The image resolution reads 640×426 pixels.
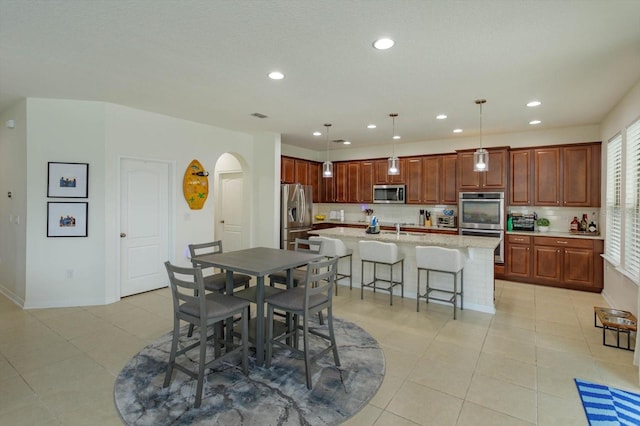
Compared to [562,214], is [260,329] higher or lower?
lower

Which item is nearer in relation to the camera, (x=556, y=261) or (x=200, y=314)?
(x=200, y=314)

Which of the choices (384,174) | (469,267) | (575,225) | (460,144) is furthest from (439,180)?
(469,267)

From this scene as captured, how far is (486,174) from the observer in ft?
20.0

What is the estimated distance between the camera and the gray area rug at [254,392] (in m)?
2.20

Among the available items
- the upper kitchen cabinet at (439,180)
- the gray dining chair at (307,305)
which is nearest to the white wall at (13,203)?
the gray dining chair at (307,305)

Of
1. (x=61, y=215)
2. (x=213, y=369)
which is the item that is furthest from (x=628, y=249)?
(x=61, y=215)

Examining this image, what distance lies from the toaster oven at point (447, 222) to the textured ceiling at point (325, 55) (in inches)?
96.2

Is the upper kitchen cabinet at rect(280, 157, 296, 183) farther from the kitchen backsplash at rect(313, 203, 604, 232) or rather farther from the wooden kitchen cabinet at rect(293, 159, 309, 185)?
the kitchen backsplash at rect(313, 203, 604, 232)

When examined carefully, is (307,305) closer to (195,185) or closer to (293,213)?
(195,185)

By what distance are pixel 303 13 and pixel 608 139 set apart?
16.5 feet

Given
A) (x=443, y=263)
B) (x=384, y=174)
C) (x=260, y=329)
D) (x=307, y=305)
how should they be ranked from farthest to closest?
1. (x=384, y=174)
2. (x=443, y=263)
3. (x=260, y=329)
4. (x=307, y=305)

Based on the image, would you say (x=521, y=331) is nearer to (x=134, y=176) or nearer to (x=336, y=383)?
(x=336, y=383)

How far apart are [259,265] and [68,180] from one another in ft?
10.6

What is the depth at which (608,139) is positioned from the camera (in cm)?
478
